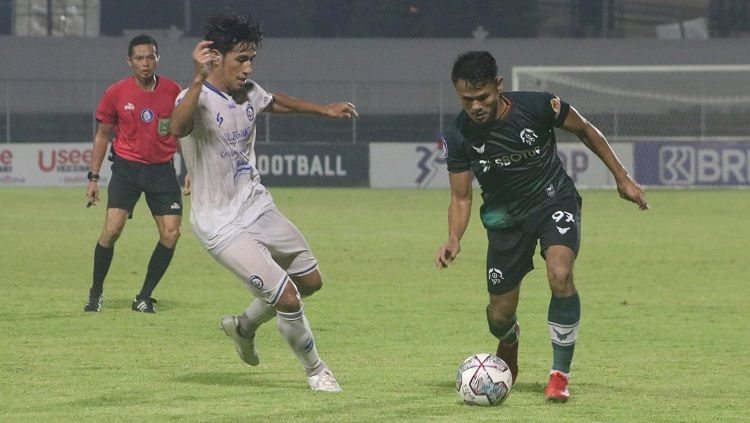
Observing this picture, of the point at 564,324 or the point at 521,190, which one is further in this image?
the point at 521,190

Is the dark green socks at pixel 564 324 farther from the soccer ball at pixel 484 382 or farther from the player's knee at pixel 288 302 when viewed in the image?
the player's knee at pixel 288 302

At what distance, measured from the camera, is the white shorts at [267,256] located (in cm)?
771

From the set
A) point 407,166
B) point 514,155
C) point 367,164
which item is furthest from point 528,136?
point 367,164

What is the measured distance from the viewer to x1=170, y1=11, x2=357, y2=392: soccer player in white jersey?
304 inches

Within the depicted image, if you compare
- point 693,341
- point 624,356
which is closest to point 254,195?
point 624,356

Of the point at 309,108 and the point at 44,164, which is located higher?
the point at 309,108

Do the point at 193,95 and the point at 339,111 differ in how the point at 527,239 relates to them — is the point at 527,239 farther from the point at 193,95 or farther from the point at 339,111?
the point at 193,95

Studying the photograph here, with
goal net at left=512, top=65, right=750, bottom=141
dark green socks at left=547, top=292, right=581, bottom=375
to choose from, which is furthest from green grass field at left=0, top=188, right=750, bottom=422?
goal net at left=512, top=65, right=750, bottom=141

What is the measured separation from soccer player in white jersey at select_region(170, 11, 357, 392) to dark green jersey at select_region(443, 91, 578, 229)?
0.81 m

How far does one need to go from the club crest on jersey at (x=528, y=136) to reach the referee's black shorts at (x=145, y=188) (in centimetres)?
500

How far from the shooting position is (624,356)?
9.48m

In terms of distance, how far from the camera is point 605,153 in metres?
7.80

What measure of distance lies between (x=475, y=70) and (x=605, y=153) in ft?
3.02

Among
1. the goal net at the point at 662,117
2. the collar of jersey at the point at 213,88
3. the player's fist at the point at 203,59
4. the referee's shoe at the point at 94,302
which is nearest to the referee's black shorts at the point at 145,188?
the referee's shoe at the point at 94,302
